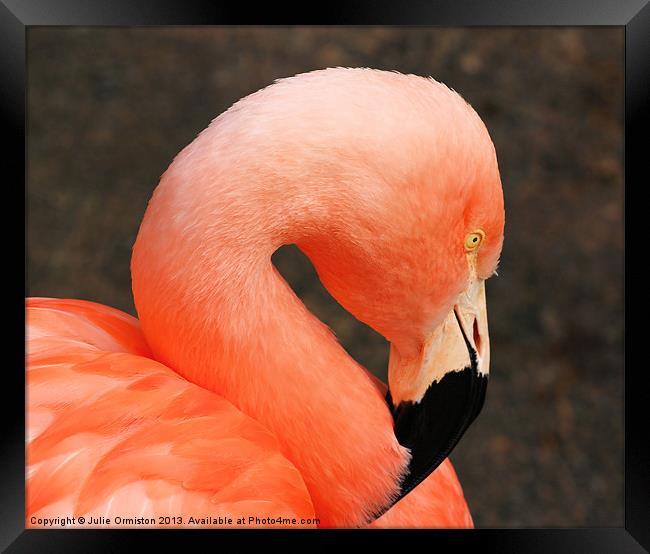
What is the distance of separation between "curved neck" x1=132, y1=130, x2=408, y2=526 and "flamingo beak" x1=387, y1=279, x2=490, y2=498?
35 millimetres

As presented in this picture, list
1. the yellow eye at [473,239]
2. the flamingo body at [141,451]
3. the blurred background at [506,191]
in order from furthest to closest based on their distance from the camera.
→ the blurred background at [506,191]
the yellow eye at [473,239]
the flamingo body at [141,451]

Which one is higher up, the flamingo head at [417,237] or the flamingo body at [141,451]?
the flamingo head at [417,237]

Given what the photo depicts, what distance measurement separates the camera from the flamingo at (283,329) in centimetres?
108

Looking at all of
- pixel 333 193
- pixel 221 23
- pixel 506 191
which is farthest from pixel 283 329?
pixel 506 191

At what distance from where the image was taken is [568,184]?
3182 mm

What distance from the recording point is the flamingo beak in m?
1.30

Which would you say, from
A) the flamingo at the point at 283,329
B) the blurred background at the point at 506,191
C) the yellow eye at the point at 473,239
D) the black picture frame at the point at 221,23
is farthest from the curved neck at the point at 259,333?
the blurred background at the point at 506,191

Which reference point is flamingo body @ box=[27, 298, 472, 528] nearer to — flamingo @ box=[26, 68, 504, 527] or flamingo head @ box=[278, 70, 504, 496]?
flamingo @ box=[26, 68, 504, 527]

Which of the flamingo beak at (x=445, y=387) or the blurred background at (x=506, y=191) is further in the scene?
the blurred background at (x=506, y=191)

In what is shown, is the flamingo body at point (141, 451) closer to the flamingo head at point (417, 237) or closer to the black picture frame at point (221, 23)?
the black picture frame at point (221, 23)

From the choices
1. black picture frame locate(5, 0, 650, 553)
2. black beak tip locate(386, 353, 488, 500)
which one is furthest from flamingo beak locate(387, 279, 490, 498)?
black picture frame locate(5, 0, 650, 553)

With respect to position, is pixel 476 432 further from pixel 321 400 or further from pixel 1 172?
pixel 1 172

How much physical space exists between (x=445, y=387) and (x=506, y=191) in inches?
80.6

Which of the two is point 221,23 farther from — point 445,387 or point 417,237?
point 445,387
